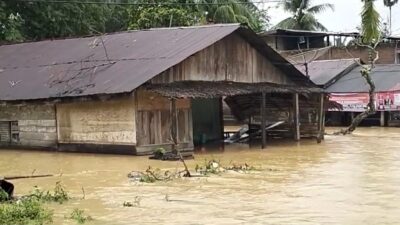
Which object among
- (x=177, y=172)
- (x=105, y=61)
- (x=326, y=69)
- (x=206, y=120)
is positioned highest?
(x=326, y=69)

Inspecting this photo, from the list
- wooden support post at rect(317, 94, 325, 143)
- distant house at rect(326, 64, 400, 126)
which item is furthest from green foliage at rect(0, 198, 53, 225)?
distant house at rect(326, 64, 400, 126)

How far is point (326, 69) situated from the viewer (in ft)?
124

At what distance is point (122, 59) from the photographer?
877 inches

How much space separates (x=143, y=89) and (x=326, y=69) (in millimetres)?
20048

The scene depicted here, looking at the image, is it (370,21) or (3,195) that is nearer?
(3,195)

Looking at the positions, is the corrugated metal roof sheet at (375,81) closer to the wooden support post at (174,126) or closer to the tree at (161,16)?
the tree at (161,16)

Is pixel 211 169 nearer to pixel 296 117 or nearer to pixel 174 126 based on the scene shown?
pixel 174 126

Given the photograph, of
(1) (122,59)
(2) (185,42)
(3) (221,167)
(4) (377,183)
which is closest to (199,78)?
(2) (185,42)

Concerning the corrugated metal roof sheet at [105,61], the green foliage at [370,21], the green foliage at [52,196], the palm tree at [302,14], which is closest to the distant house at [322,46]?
the palm tree at [302,14]

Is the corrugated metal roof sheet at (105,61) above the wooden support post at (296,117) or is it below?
above

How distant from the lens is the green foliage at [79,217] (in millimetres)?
9749

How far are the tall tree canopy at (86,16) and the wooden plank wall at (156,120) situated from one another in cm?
1146

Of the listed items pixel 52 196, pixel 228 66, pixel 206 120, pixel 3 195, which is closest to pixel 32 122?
pixel 206 120

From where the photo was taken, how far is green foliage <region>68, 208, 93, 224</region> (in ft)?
32.0
